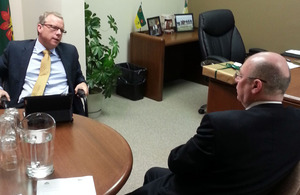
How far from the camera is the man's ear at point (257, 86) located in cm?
127

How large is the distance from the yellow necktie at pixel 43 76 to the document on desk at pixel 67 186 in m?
1.10

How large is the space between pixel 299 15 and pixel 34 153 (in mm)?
3536

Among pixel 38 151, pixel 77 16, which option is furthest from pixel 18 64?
pixel 38 151

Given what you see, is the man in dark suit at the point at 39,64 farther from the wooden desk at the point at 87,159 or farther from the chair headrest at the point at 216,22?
the chair headrest at the point at 216,22

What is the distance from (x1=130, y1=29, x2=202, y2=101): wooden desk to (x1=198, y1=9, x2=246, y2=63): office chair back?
598mm

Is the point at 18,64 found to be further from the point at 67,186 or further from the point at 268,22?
the point at 268,22

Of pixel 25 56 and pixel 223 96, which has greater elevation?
pixel 25 56

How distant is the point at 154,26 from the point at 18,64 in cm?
233

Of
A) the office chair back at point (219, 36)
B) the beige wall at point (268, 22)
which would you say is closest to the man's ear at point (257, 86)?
the office chair back at point (219, 36)

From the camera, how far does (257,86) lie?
1272 mm

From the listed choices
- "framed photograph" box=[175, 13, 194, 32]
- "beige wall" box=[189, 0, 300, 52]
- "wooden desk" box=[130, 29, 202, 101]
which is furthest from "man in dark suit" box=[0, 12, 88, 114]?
"beige wall" box=[189, 0, 300, 52]

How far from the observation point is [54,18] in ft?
7.43

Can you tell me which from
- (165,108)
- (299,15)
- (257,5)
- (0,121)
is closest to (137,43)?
(165,108)

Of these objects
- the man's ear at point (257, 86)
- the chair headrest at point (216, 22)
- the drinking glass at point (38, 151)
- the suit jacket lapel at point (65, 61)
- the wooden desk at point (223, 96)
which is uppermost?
the chair headrest at point (216, 22)
